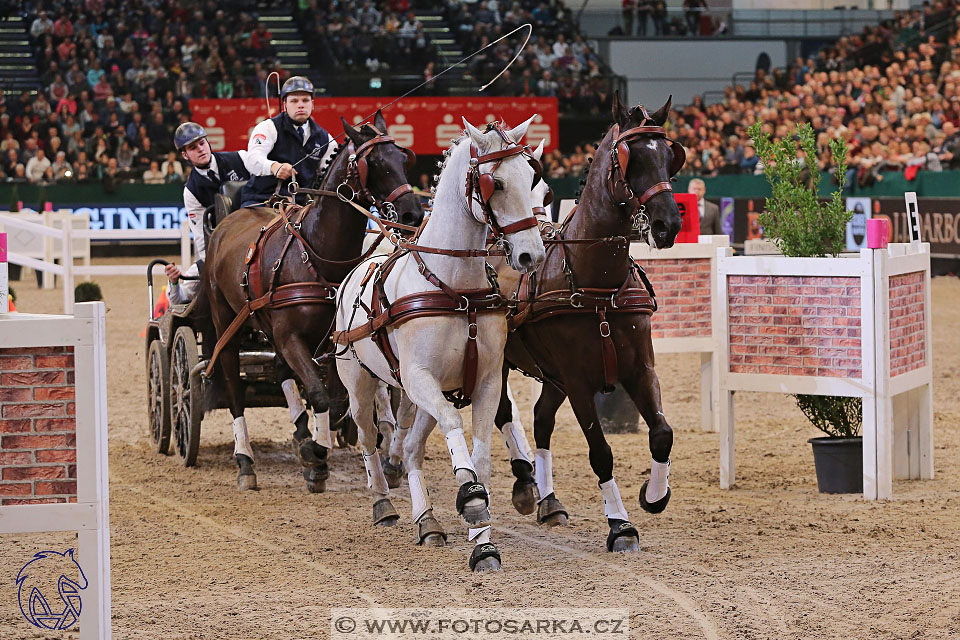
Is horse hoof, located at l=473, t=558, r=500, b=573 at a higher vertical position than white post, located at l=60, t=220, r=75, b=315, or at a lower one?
lower

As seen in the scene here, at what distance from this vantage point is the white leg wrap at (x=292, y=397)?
7.42 metres

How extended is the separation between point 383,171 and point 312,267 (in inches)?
35.7

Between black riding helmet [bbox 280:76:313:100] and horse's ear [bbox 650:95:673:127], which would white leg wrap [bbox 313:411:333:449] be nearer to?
black riding helmet [bbox 280:76:313:100]

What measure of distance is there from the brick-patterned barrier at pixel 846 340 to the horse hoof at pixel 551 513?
1.28 m

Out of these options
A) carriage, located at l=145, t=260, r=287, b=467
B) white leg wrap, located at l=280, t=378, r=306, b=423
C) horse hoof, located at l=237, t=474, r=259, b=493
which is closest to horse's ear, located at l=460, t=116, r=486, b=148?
white leg wrap, located at l=280, t=378, r=306, b=423

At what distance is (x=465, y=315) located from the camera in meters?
5.24

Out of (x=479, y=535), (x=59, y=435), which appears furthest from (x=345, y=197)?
(x=59, y=435)

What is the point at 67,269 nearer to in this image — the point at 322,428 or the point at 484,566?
the point at 322,428

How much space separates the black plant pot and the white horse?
2409 millimetres

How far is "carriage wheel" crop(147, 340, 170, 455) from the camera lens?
8328mm

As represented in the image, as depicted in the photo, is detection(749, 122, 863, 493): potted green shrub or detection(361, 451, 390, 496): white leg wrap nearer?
detection(361, 451, 390, 496): white leg wrap

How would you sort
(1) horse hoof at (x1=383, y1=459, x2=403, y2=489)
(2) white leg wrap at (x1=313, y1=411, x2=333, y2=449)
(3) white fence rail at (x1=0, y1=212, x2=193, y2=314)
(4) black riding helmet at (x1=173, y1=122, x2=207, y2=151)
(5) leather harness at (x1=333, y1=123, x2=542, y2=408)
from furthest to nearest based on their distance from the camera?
→ (3) white fence rail at (x1=0, y1=212, x2=193, y2=314) → (4) black riding helmet at (x1=173, y1=122, x2=207, y2=151) → (1) horse hoof at (x1=383, y1=459, x2=403, y2=489) → (2) white leg wrap at (x1=313, y1=411, x2=333, y2=449) → (5) leather harness at (x1=333, y1=123, x2=542, y2=408)

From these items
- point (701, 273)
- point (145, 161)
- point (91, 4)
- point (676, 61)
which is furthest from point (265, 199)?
point (91, 4)

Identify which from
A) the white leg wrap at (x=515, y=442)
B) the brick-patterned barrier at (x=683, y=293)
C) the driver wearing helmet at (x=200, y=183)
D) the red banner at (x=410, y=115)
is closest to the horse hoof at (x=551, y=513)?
the white leg wrap at (x=515, y=442)
